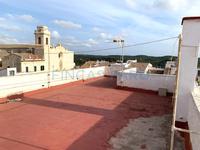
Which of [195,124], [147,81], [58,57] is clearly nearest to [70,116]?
[195,124]

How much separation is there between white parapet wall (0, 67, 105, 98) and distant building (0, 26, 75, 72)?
74.6ft

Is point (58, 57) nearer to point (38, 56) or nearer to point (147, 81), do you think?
point (38, 56)

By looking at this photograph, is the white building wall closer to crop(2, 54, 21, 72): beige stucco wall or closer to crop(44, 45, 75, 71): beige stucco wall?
crop(2, 54, 21, 72): beige stucco wall

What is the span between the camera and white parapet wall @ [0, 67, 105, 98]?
10.8 m

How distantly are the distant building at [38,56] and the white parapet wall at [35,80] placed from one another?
22.7 m

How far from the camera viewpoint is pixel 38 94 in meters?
12.3

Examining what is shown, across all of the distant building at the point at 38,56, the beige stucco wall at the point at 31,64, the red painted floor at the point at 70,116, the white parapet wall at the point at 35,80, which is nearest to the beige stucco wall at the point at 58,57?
the distant building at the point at 38,56

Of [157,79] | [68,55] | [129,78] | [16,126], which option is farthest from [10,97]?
[68,55]

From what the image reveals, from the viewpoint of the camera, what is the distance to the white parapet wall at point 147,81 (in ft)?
43.3

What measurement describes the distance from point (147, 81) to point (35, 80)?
687 centimetres

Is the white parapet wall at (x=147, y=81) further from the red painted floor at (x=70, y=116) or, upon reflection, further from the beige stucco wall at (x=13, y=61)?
the beige stucco wall at (x=13, y=61)

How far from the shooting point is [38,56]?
1677 inches

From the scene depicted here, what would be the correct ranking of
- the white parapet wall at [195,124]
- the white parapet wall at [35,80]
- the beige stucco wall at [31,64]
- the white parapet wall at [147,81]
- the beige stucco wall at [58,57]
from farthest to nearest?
the beige stucco wall at [58,57]
the beige stucco wall at [31,64]
the white parapet wall at [147,81]
the white parapet wall at [35,80]
the white parapet wall at [195,124]

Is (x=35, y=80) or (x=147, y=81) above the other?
(x=35, y=80)
